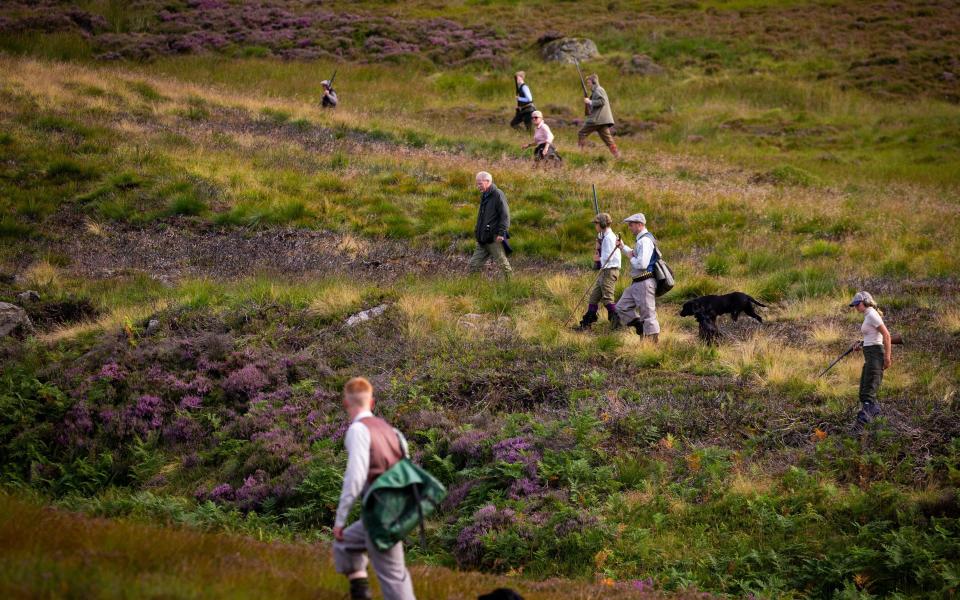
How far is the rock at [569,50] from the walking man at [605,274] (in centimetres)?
2648

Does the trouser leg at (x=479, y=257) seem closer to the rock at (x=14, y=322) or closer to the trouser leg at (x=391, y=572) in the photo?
the rock at (x=14, y=322)

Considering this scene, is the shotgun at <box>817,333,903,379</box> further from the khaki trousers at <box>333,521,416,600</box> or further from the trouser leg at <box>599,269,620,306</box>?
the khaki trousers at <box>333,521,416,600</box>

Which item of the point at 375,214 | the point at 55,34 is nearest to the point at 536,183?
the point at 375,214

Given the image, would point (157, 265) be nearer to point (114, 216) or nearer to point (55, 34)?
point (114, 216)

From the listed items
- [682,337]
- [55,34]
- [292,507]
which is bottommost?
[292,507]

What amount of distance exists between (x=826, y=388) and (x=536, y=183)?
417 inches

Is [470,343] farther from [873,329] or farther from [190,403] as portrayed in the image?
[873,329]

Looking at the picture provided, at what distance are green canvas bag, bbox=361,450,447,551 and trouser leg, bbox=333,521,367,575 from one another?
0.23 metres

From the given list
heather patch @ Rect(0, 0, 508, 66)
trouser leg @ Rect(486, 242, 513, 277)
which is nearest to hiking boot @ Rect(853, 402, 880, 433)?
trouser leg @ Rect(486, 242, 513, 277)

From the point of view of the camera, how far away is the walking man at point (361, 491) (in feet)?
15.8

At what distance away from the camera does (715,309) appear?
11508 millimetres

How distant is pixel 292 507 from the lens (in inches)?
342

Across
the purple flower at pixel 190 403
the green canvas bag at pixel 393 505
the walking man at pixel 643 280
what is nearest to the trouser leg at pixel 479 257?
the walking man at pixel 643 280

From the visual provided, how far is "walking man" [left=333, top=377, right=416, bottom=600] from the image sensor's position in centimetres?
481
